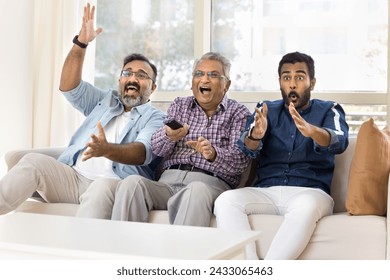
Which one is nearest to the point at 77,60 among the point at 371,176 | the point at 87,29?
the point at 87,29

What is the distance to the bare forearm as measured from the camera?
3.52 m

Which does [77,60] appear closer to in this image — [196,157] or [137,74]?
[137,74]

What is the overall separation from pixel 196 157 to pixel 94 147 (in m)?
0.50

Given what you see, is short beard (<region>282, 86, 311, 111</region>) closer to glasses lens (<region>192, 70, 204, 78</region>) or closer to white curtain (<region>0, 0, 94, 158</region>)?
glasses lens (<region>192, 70, 204, 78</region>)

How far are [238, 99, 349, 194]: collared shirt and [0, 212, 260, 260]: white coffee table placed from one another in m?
1.03

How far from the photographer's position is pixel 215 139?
3127mm

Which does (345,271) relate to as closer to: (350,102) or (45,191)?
(45,191)

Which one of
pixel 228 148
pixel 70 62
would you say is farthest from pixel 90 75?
pixel 228 148

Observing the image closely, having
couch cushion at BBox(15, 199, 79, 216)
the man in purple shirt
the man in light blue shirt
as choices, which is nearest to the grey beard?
the man in light blue shirt

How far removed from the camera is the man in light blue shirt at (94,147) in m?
2.98

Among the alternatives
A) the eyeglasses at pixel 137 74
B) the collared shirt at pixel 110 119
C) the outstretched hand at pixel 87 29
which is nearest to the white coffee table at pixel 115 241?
the collared shirt at pixel 110 119

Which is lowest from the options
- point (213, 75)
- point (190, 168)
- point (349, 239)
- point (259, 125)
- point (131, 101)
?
point (349, 239)

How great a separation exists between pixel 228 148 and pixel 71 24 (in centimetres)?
204

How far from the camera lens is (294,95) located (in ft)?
9.94
